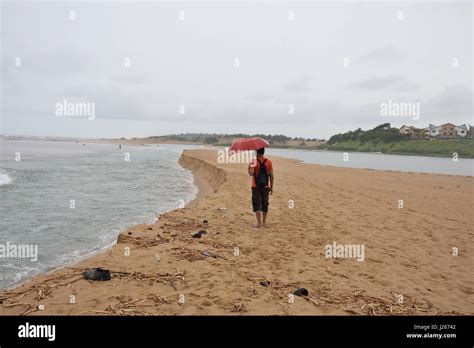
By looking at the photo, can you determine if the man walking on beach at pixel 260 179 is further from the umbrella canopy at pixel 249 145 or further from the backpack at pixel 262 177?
the umbrella canopy at pixel 249 145

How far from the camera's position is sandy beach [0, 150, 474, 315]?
472 centimetres

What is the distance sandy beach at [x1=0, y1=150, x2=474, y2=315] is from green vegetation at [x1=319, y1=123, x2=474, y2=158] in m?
84.2

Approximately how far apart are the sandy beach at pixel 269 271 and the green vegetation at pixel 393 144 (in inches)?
3316

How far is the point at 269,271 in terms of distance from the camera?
245 inches

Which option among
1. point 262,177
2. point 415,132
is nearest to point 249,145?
point 262,177

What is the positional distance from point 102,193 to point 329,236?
45.1 ft

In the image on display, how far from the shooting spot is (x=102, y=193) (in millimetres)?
17969

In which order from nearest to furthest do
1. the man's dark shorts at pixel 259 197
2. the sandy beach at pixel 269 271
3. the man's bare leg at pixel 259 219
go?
the sandy beach at pixel 269 271 < the man's dark shorts at pixel 259 197 < the man's bare leg at pixel 259 219

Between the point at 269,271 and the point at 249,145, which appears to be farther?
the point at 249,145

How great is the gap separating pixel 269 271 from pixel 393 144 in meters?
106

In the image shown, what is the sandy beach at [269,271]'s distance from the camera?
186 inches

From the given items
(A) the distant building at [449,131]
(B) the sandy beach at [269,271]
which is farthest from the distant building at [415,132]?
(B) the sandy beach at [269,271]

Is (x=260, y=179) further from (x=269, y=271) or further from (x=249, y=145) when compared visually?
(x=269, y=271)
